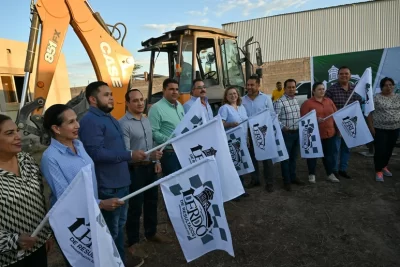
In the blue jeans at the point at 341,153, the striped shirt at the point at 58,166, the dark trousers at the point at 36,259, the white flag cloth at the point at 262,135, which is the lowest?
the blue jeans at the point at 341,153

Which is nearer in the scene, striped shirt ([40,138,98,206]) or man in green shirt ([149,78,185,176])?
striped shirt ([40,138,98,206])

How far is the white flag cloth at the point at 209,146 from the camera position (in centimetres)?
307

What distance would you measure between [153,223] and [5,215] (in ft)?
6.42

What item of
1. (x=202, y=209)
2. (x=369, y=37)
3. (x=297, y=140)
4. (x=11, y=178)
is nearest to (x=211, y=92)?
(x=297, y=140)

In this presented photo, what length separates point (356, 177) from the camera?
5.46m

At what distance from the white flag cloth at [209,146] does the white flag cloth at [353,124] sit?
279 centimetres

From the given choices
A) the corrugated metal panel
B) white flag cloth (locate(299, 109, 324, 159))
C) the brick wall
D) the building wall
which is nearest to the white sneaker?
white flag cloth (locate(299, 109, 324, 159))

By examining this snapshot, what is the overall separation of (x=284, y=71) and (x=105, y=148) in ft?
52.4

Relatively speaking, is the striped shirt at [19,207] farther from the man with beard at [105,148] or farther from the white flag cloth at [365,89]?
the white flag cloth at [365,89]

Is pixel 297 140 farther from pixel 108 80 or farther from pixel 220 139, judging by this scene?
pixel 108 80

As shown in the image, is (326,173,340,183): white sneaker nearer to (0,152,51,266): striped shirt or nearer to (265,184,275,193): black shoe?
(265,184,275,193): black shoe

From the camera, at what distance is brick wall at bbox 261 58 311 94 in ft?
55.2

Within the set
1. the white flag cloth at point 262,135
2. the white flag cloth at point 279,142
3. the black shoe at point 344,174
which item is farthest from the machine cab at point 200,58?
the black shoe at point 344,174

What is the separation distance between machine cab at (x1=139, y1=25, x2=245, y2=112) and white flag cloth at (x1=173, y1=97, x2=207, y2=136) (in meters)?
2.22
